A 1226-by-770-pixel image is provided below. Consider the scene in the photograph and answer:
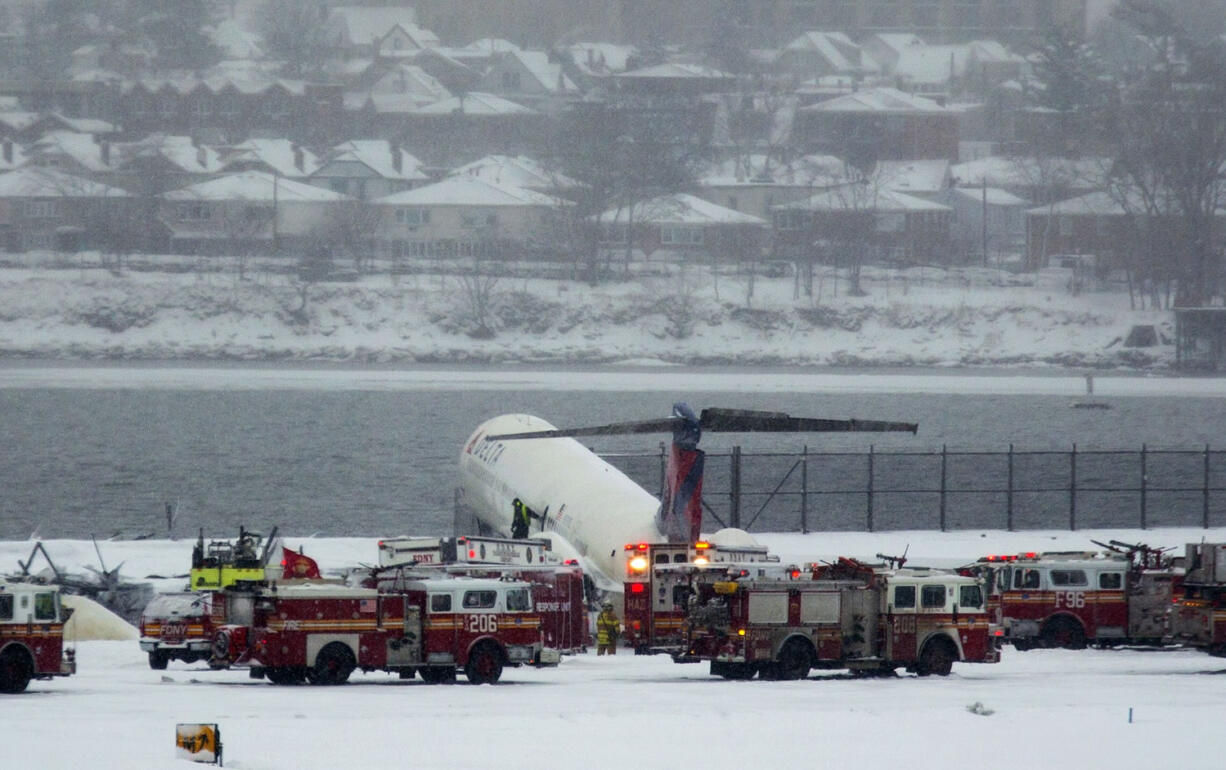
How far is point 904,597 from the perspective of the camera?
35.6m

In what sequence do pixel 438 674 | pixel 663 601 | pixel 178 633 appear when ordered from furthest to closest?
pixel 663 601, pixel 178 633, pixel 438 674

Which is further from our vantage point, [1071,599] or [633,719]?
[1071,599]

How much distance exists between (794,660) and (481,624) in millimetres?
5123

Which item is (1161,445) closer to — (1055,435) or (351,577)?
(1055,435)

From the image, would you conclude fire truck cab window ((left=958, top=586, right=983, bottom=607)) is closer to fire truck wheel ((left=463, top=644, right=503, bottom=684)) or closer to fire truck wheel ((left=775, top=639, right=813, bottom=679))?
fire truck wheel ((left=775, top=639, right=813, bottom=679))

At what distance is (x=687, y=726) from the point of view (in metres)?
28.2

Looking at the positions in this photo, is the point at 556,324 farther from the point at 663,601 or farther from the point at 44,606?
the point at 44,606

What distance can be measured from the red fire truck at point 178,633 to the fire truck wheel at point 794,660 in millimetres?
9564

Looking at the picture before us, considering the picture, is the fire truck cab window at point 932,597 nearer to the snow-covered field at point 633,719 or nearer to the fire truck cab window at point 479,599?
the snow-covered field at point 633,719

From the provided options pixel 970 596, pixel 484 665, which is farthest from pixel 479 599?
pixel 970 596

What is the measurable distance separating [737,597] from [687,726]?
677 cm

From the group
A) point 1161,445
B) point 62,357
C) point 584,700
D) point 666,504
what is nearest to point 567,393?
point 62,357

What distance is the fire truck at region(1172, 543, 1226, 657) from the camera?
37.1 metres

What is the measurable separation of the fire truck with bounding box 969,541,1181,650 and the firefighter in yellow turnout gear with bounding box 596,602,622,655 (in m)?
6.85
